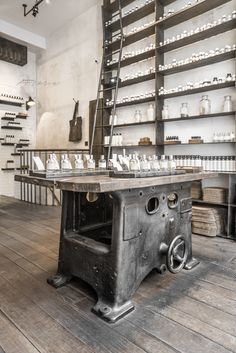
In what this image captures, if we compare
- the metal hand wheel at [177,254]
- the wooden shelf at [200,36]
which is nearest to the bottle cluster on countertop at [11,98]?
the wooden shelf at [200,36]

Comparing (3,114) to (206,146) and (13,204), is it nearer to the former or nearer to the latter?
(13,204)

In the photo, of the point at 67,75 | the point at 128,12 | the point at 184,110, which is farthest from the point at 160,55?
the point at 67,75

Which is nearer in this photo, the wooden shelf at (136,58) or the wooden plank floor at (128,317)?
the wooden plank floor at (128,317)

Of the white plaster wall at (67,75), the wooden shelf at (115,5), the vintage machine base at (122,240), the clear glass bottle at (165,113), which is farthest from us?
the white plaster wall at (67,75)

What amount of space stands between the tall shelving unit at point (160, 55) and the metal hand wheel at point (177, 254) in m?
1.24

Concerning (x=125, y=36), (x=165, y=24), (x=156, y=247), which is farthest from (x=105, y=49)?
(x=156, y=247)

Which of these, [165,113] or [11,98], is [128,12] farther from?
[11,98]

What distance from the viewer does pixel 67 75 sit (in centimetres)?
599

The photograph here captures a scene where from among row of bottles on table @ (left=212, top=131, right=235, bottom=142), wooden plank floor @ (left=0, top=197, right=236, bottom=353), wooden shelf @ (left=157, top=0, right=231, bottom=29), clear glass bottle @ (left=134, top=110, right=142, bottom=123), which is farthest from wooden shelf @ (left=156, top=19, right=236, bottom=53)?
wooden plank floor @ (left=0, top=197, right=236, bottom=353)

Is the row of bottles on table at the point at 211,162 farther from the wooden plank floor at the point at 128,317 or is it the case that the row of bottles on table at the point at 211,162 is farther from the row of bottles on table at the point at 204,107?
the wooden plank floor at the point at 128,317

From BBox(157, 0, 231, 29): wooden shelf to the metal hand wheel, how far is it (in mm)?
3132

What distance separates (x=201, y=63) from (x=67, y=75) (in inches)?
142

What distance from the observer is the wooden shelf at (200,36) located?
3.13m

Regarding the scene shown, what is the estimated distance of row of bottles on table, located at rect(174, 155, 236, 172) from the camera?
310 cm
